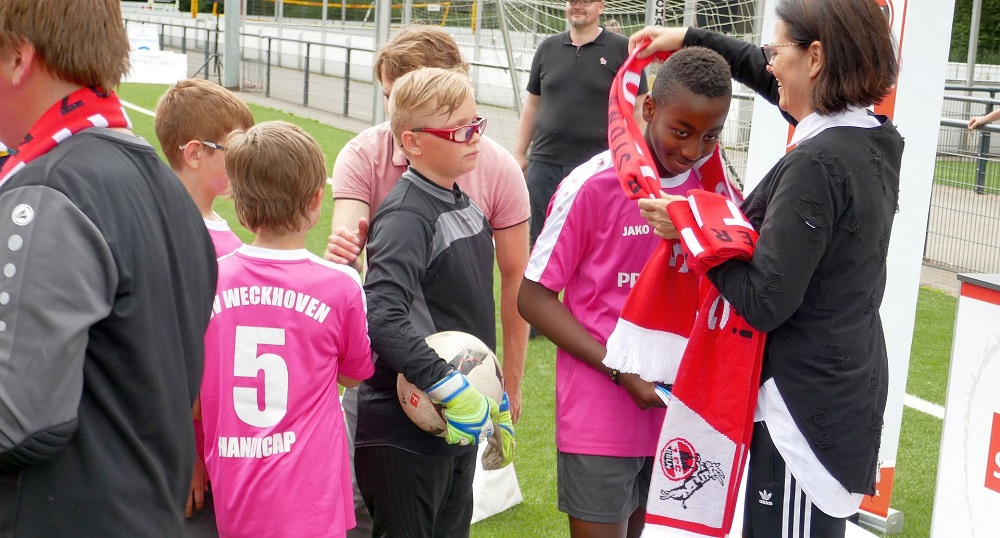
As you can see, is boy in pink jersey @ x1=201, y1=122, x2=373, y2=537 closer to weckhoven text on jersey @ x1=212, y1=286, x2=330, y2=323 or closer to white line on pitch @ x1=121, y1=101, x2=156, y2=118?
weckhoven text on jersey @ x1=212, y1=286, x2=330, y2=323

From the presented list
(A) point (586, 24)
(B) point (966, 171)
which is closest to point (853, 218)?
(A) point (586, 24)

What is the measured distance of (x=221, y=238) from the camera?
9.39ft

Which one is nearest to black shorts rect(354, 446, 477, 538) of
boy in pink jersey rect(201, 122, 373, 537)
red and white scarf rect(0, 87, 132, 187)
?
boy in pink jersey rect(201, 122, 373, 537)

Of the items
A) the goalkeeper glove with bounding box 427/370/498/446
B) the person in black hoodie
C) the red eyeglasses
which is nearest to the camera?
the person in black hoodie

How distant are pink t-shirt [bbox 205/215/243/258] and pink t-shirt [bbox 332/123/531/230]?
36 centimetres

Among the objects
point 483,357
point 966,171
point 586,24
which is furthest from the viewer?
point 966,171

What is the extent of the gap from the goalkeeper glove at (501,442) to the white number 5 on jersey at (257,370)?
660 mm

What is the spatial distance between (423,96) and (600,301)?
0.81m

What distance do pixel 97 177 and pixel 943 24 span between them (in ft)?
10.9

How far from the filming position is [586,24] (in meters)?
7.09

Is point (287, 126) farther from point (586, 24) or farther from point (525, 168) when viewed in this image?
point (525, 168)

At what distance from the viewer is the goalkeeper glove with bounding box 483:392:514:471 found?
283cm

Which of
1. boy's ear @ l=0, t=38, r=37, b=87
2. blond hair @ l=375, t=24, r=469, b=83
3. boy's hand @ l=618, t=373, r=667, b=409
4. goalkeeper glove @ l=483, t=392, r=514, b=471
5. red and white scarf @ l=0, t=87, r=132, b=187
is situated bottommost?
goalkeeper glove @ l=483, t=392, r=514, b=471

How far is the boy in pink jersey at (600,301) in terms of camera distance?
2.87 metres
